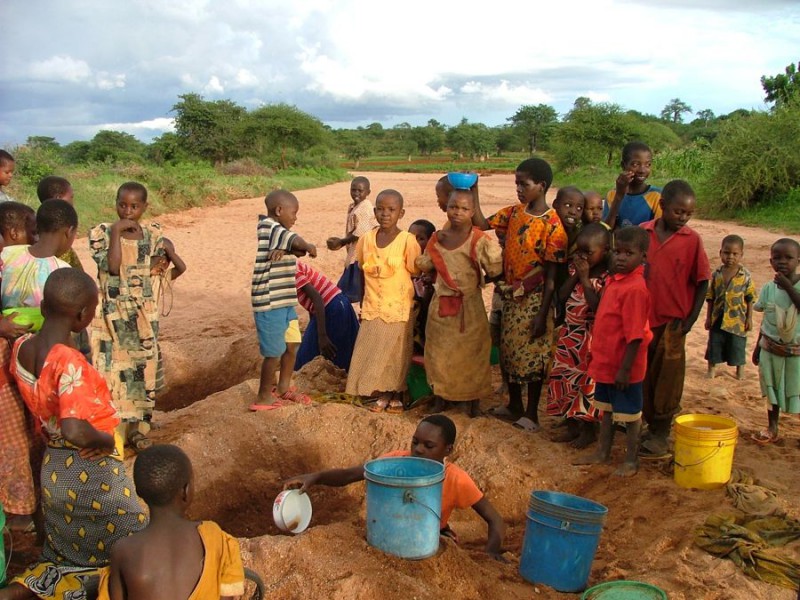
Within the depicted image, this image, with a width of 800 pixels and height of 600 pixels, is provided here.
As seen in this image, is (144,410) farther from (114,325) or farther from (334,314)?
(334,314)

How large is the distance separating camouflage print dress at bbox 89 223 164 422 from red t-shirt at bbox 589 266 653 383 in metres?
2.76

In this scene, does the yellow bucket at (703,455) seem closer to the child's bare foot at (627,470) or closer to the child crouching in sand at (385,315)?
the child's bare foot at (627,470)

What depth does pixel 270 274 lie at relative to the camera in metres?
4.97

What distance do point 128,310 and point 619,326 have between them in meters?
2.98

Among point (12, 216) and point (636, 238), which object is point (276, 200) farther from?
point (636, 238)

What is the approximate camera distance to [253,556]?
10.3 feet

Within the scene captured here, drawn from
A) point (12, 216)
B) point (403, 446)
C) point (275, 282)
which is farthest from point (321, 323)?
point (12, 216)

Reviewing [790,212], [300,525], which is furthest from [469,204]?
[790,212]

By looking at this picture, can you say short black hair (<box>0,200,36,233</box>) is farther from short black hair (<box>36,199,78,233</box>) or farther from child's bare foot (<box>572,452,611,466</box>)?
child's bare foot (<box>572,452,611,466</box>)

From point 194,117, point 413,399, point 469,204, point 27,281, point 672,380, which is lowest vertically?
point 413,399

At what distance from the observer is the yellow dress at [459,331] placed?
4.88 m

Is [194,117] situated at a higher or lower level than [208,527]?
higher

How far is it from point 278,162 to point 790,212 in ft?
104

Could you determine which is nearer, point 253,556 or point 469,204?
point 253,556
